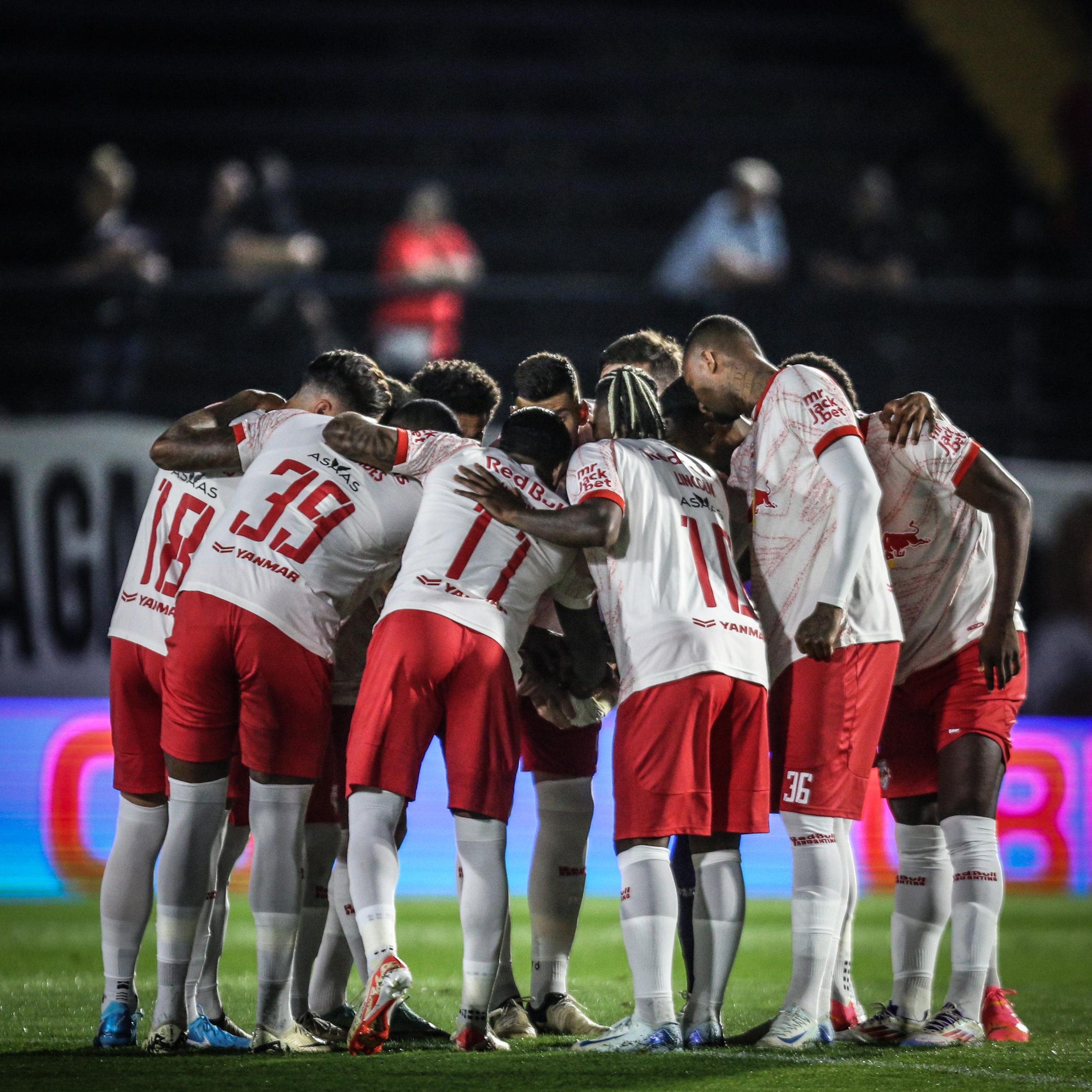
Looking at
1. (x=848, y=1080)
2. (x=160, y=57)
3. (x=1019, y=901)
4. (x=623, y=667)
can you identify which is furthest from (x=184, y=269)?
(x=848, y=1080)

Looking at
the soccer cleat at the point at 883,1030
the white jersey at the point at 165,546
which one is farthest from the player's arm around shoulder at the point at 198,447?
the soccer cleat at the point at 883,1030

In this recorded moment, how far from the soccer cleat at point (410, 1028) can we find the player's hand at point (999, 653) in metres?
1.96

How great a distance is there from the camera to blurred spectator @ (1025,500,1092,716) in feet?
32.8

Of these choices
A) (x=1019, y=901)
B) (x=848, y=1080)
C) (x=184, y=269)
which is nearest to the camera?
(x=848, y=1080)

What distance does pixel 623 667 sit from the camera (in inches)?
183

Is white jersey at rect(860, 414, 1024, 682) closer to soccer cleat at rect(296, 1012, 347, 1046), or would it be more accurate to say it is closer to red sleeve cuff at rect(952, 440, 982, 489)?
red sleeve cuff at rect(952, 440, 982, 489)

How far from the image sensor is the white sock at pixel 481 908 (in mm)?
4473

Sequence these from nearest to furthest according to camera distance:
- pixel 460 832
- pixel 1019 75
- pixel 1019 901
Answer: pixel 460 832
pixel 1019 901
pixel 1019 75

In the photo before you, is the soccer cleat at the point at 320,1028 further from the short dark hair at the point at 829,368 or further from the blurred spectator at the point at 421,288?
the blurred spectator at the point at 421,288

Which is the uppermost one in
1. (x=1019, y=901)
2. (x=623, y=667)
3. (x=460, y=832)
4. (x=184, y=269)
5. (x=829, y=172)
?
(x=829, y=172)

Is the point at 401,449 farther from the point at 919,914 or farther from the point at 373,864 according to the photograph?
the point at 919,914

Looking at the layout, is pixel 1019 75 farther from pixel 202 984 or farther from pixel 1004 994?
pixel 202 984

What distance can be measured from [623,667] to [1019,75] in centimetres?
1186

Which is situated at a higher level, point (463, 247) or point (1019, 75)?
point (1019, 75)
